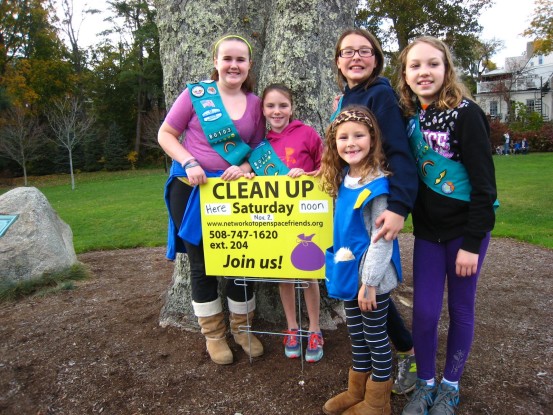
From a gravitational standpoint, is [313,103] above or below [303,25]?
below

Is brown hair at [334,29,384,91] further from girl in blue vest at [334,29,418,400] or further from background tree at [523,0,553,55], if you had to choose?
background tree at [523,0,553,55]

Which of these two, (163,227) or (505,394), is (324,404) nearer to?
(505,394)

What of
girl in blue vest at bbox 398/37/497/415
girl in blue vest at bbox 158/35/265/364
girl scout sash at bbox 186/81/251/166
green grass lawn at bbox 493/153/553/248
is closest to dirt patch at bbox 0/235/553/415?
girl in blue vest at bbox 158/35/265/364

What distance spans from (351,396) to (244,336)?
0.96 meters

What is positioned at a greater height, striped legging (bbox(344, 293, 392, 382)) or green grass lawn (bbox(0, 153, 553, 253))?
striped legging (bbox(344, 293, 392, 382))

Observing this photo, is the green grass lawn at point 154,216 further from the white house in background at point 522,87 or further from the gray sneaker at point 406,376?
the white house in background at point 522,87

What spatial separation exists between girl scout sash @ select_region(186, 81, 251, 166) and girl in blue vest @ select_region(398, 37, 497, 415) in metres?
1.04

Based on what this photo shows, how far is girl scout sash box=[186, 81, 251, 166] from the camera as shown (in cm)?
277

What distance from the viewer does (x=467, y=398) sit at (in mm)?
2619

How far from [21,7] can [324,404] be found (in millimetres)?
37934

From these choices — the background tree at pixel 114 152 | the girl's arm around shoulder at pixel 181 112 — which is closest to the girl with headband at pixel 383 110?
the girl's arm around shoulder at pixel 181 112

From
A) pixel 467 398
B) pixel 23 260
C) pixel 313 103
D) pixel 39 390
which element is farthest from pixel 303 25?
pixel 23 260

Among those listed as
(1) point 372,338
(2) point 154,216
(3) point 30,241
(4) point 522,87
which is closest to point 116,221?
(2) point 154,216

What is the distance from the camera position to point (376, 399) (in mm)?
2350
